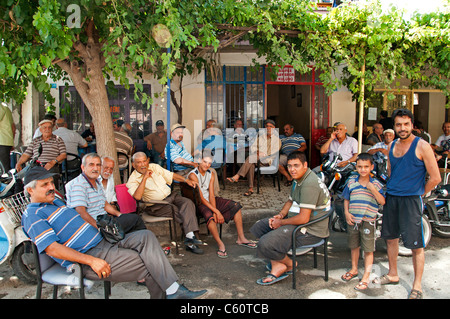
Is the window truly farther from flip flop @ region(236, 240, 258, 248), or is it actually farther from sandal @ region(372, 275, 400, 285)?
sandal @ region(372, 275, 400, 285)

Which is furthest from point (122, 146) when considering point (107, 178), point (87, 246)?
point (87, 246)

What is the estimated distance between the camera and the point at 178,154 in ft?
20.0

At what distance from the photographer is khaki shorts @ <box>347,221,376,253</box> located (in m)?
3.99

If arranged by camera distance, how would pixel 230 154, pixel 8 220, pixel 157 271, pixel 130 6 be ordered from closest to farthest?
pixel 157 271
pixel 8 220
pixel 130 6
pixel 230 154

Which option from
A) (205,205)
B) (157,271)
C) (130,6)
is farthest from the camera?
(205,205)

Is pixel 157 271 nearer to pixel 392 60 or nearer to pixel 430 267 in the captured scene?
pixel 430 267

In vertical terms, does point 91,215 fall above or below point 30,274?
above

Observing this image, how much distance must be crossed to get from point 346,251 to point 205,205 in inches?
79.5

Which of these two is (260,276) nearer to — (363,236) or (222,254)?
(222,254)

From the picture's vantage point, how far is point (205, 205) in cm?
517

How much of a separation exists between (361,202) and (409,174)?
Answer: 1.93 ft

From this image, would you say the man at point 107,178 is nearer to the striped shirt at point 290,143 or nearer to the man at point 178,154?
the man at point 178,154

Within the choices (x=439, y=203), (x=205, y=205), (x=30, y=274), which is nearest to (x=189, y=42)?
(x=205, y=205)

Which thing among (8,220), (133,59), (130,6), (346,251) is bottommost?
(346,251)
